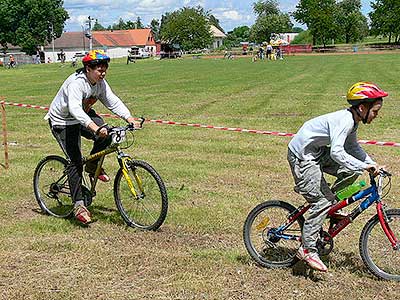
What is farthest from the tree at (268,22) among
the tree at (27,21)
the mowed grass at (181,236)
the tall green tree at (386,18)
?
the mowed grass at (181,236)

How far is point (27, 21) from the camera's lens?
9550 centimetres

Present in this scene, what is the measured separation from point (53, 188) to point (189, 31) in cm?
Result: 11612

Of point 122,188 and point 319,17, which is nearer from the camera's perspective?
point 122,188

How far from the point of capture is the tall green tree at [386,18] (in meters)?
95.9

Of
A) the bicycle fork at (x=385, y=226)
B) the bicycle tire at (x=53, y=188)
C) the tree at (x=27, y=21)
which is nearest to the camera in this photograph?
the bicycle fork at (x=385, y=226)

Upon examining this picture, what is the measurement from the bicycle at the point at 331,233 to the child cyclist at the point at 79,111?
1.75 metres

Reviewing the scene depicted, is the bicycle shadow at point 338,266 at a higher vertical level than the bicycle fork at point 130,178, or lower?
lower

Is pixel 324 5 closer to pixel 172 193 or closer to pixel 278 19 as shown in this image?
pixel 278 19

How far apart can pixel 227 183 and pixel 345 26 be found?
115515 mm

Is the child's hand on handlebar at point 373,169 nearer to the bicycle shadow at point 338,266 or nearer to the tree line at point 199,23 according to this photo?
the bicycle shadow at point 338,266

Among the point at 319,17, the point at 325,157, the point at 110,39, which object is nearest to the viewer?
the point at 325,157

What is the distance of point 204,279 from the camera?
5148mm

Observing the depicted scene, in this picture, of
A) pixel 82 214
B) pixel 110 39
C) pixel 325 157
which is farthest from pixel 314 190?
pixel 110 39

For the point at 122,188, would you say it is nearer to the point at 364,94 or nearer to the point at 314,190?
the point at 314,190
